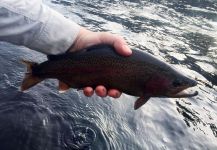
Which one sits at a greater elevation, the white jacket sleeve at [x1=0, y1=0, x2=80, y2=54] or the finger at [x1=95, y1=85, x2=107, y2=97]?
the white jacket sleeve at [x1=0, y1=0, x2=80, y2=54]

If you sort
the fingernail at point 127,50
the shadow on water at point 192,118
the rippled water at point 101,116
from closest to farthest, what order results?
the fingernail at point 127,50 → the rippled water at point 101,116 → the shadow on water at point 192,118

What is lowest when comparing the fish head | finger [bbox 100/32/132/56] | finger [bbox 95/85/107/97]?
finger [bbox 95/85/107/97]

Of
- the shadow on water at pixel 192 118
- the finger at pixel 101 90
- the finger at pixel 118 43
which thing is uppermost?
the finger at pixel 118 43

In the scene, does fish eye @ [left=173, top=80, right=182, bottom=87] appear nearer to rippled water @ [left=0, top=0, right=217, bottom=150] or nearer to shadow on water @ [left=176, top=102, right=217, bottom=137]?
rippled water @ [left=0, top=0, right=217, bottom=150]

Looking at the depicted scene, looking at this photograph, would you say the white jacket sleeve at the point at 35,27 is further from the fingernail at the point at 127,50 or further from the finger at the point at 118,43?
the fingernail at the point at 127,50

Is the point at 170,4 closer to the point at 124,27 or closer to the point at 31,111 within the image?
the point at 124,27

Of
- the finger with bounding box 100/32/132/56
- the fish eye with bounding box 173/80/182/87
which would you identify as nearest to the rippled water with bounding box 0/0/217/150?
the finger with bounding box 100/32/132/56

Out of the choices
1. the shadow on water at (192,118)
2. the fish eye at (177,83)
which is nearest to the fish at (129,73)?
the fish eye at (177,83)

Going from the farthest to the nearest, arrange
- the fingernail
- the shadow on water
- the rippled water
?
the shadow on water
the rippled water
the fingernail

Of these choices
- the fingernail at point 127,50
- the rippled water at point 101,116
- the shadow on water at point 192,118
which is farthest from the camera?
the shadow on water at point 192,118
